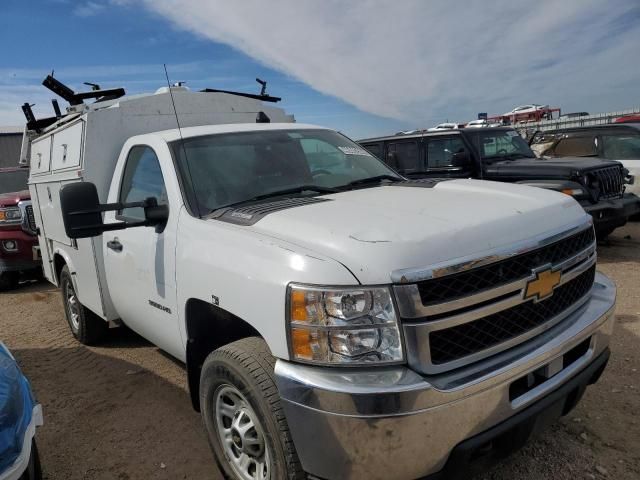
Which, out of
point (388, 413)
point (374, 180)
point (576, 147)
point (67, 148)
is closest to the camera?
point (388, 413)

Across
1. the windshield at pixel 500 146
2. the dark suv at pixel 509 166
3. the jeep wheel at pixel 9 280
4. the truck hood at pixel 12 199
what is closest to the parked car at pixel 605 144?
the dark suv at pixel 509 166

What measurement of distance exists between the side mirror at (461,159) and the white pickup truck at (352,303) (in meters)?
4.53

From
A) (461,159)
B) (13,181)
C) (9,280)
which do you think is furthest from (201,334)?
(13,181)

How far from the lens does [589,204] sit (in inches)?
269

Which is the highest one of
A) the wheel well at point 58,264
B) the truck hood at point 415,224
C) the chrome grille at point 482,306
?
the truck hood at point 415,224

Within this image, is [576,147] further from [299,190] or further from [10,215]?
[10,215]

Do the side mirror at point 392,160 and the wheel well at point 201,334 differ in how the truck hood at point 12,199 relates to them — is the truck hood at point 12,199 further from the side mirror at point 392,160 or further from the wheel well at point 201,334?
the wheel well at point 201,334

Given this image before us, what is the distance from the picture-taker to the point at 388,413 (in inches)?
69.6

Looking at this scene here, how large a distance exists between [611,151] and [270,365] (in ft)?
31.6

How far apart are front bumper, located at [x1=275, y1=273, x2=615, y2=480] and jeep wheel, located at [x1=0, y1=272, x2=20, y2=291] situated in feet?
25.5

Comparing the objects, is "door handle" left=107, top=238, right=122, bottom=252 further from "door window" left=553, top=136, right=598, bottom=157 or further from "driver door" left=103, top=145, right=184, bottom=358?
"door window" left=553, top=136, right=598, bottom=157

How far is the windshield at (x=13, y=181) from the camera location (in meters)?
9.83

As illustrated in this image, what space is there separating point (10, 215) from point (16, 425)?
6961 mm

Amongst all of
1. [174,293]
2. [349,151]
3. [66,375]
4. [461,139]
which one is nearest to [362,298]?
[174,293]
